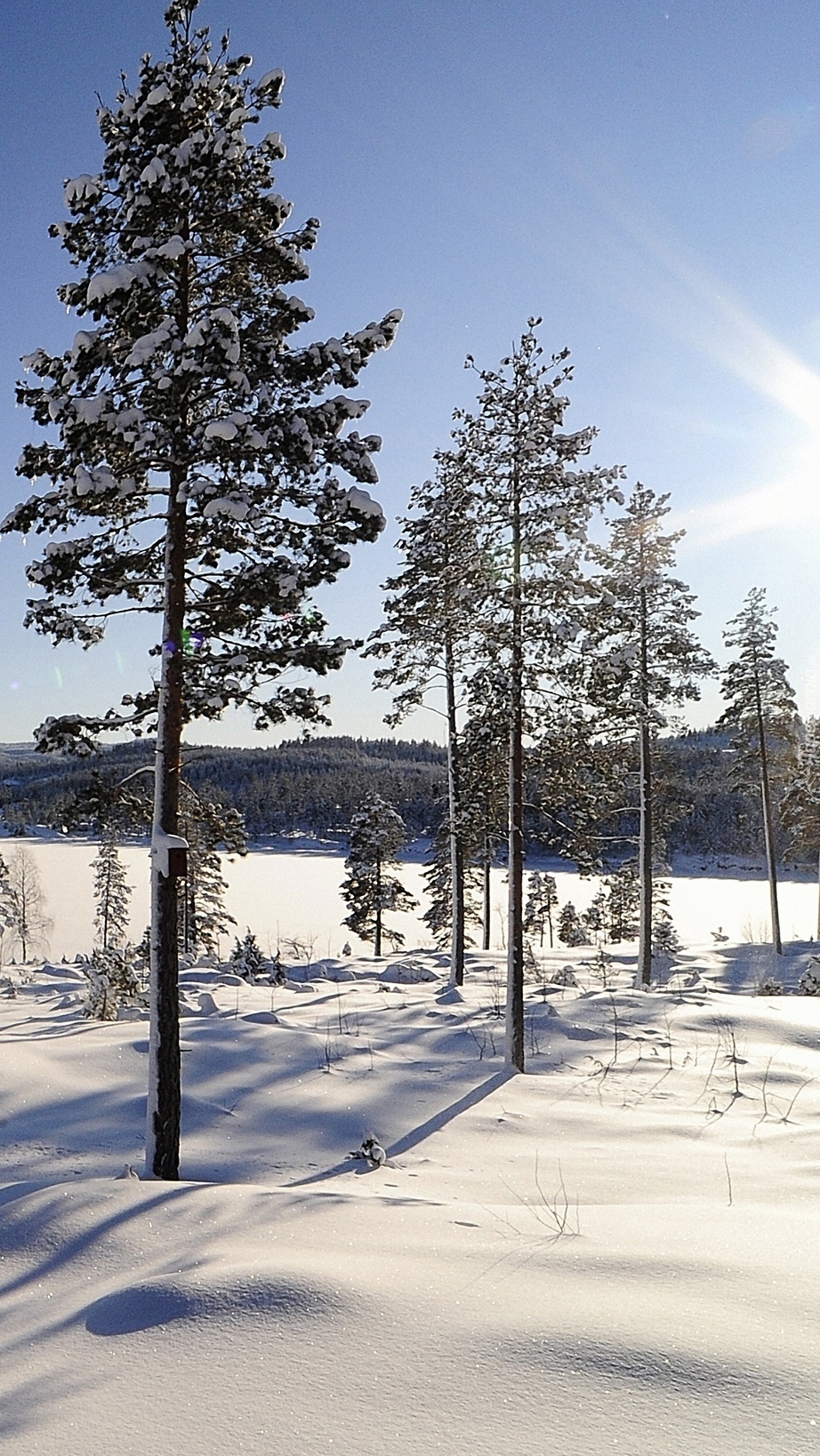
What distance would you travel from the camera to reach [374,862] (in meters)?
40.6

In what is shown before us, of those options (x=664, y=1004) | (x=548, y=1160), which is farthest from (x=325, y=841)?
(x=548, y=1160)

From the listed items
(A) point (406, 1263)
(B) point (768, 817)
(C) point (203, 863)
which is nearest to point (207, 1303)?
(A) point (406, 1263)

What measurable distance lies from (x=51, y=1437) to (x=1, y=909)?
2302 inches

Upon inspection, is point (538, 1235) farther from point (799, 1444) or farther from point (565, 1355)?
point (799, 1444)

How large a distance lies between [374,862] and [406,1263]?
36730mm

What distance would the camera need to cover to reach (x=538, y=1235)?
15.4 ft

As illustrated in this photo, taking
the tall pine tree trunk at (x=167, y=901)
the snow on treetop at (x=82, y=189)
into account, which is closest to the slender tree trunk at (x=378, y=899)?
the tall pine tree trunk at (x=167, y=901)

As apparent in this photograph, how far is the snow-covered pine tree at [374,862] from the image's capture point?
40188 millimetres

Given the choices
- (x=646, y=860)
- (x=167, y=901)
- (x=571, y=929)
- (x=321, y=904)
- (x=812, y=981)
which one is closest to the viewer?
(x=167, y=901)

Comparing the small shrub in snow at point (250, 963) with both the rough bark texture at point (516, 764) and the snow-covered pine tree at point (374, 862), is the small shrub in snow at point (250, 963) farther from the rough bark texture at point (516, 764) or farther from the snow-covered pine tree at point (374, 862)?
the snow-covered pine tree at point (374, 862)

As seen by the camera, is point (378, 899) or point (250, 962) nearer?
point (250, 962)

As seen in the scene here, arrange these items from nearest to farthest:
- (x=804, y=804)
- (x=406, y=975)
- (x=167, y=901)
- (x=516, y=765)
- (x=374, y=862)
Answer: (x=167, y=901) → (x=516, y=765) → (x=406, y=975) → (x=804, y=804) → (x=374, y=862)

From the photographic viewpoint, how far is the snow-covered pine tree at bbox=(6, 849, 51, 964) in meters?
60.3

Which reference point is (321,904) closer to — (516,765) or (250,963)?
(250,963)
